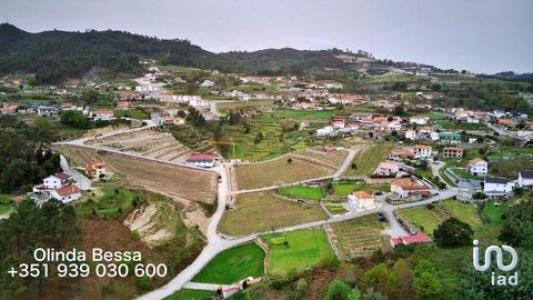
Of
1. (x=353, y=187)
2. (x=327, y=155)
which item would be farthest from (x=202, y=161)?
(x=353, y=187)

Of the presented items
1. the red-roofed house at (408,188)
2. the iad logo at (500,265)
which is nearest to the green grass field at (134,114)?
the red-roofed house at (408,188)

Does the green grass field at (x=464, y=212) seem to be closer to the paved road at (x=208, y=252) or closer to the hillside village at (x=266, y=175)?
the hillside village at (x=266, y=175)

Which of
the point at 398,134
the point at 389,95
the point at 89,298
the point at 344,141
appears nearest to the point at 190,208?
the point at 89,298

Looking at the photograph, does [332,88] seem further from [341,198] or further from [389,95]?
[341,198]

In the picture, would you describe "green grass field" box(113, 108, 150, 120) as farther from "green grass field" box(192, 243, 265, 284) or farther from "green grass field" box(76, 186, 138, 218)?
"green grass field" box(192, 243, 265, 284)

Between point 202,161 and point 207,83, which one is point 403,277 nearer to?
point 202,161
